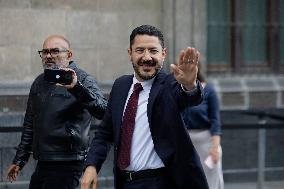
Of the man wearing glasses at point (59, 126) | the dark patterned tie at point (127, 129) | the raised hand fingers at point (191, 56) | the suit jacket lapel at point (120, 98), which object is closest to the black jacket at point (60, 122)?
the man wearing glasses at point (59, 126)

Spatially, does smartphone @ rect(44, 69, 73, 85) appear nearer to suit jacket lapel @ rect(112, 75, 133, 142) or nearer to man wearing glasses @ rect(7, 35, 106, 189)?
man wearing glasses @ rect(7, 35, 106, 189)

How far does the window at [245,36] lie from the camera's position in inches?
396

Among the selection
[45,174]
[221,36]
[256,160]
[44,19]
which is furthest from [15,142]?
[221,36]

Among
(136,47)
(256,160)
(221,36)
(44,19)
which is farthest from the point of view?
(221,36)

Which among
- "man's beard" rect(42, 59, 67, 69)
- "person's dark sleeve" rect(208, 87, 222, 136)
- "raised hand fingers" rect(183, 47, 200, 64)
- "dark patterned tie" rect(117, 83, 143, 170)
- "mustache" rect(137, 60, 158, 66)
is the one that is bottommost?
"person's dark sleeve" rect(208, 87, 222, 136)

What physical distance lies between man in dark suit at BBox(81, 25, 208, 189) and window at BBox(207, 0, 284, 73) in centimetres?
590

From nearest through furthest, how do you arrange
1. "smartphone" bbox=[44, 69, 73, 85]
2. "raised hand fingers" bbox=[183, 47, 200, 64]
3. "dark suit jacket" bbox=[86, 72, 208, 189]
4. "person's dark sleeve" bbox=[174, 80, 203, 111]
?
"raised hand fingers" bbox=[183, 47, 200, 64]
"person's dark sleeve" bbox=[174, 80, 203, 111]
"dark suit jacket" bbox=[86, 72, 208, 189]
"smartphone" bbox=[44, 69, 73, 85]

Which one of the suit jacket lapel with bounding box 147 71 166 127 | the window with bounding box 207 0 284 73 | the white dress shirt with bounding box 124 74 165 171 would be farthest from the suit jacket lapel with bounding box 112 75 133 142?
the window with bounding box 207 0 284 73

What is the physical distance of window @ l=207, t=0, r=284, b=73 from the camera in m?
10.1

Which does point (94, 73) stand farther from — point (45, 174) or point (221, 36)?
point (45, 174)

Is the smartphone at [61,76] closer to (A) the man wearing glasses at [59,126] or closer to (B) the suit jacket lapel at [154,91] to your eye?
(A) the man wearing glasses at [59,126]

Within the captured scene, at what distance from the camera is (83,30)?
914cm

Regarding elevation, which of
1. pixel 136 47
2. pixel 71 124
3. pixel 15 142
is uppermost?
pixel 136 47

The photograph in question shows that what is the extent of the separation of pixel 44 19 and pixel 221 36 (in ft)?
9.04
